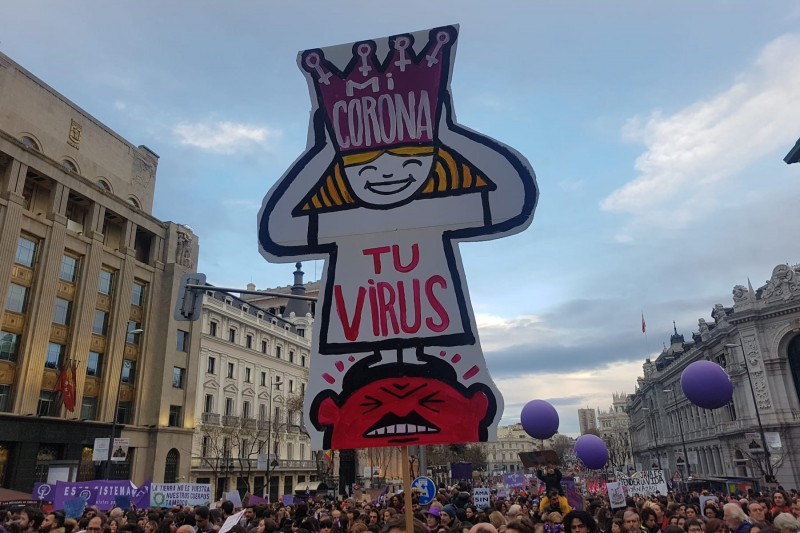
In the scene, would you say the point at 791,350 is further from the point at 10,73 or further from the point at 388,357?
the point at 10,73

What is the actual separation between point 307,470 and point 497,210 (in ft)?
178

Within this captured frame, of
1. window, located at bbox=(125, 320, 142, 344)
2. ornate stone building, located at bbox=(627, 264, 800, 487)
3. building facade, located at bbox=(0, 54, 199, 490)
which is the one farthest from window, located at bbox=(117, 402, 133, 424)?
ornate stone building, located at bbox=(627, 264, 800, 487)

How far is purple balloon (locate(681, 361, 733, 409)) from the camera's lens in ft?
37.7

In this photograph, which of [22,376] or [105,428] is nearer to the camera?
[22,376]

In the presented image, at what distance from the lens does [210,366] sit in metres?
45.2

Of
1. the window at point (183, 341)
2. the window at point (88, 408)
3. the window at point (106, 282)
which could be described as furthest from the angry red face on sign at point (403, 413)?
the window at point (183, 341)

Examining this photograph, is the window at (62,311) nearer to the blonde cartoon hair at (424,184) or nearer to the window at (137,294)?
the window at (137,294)

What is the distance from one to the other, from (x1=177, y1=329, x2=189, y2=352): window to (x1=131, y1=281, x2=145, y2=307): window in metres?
3.66

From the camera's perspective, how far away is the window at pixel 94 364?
3222 centimetres

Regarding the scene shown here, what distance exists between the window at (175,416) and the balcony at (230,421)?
7.40 metres

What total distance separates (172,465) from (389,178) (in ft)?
123

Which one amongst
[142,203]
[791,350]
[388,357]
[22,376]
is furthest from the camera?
[791,350]

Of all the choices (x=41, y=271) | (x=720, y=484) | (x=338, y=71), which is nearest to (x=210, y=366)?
(x=41, y=271)

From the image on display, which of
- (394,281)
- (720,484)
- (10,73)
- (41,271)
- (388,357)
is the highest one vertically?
(10,73)
